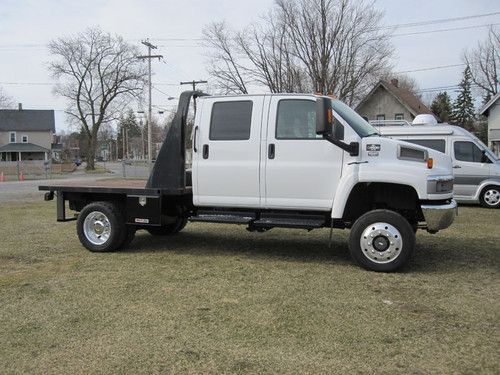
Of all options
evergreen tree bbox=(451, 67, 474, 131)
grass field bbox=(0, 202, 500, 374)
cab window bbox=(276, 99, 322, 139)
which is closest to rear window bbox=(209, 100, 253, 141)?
cab window bbox=(276, 99, 322, 139)

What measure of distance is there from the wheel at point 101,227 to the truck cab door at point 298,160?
96.2 inches

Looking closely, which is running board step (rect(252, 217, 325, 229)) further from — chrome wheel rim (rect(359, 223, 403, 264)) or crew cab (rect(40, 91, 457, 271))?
chrome wheel rim (rect(359, 223, 403, 264))

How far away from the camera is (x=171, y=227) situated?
31.1 feet

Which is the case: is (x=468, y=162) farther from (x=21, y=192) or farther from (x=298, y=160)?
(x=21, y=192)

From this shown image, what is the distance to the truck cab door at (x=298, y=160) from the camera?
687 cm

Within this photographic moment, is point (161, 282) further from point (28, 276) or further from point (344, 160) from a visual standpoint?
point (344, 160)

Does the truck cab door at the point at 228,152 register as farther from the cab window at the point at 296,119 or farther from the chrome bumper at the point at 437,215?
the chrome bumper at the point at 437,215

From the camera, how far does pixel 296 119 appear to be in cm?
711

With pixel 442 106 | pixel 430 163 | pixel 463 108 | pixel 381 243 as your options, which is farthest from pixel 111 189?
pixel 463 108

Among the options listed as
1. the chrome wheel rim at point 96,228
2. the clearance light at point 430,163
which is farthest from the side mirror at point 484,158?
the chrome wheel rim at point 96,228

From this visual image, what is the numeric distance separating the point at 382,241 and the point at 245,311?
2.31 metres

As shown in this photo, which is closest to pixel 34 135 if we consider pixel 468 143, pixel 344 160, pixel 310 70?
pixel 310 70

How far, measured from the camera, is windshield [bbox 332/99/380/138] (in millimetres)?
6941

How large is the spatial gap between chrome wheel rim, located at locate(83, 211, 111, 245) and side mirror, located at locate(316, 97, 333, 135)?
3.74 meters
